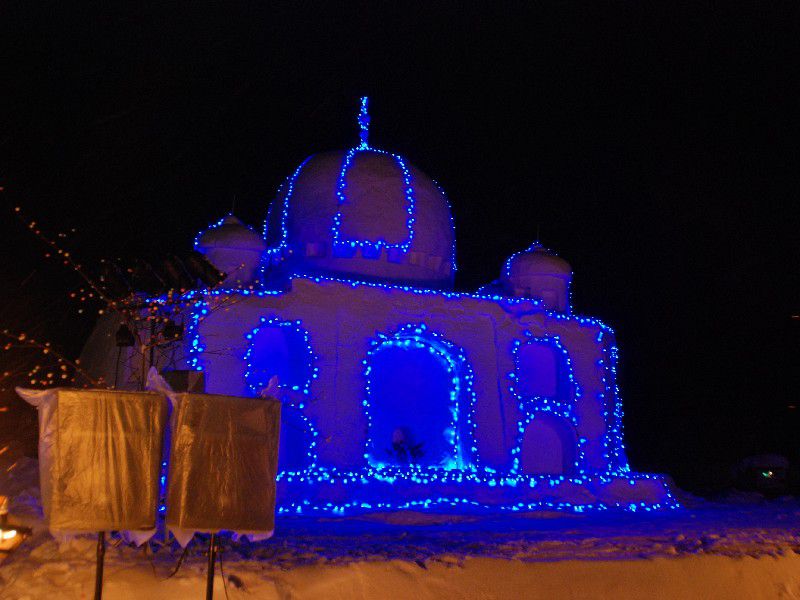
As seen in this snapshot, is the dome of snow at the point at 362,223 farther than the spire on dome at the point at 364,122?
No

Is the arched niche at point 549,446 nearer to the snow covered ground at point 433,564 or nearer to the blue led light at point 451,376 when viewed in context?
the blue led light at point 451,376

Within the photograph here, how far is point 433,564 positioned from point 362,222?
1312cm

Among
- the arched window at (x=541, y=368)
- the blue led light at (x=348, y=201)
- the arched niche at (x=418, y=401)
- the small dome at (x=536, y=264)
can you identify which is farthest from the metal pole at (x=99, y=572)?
the small dome at (x=536, y=264)

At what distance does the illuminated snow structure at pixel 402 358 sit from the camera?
17.6 m

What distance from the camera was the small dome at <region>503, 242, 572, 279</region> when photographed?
903 inches

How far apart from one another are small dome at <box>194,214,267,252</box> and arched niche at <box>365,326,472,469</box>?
4145 mm

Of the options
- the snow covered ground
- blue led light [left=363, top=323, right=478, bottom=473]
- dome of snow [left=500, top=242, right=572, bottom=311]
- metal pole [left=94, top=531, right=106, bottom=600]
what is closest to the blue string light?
blue led light [left=363, top=323, right=478, bottom=473]

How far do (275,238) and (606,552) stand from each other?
14363 millimetres

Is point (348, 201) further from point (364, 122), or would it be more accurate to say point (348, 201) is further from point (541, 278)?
point (541, 278)

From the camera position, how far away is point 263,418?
7.39m

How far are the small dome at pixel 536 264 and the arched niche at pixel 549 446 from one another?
172 inches

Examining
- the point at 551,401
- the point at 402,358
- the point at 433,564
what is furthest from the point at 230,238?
the point at 433,564

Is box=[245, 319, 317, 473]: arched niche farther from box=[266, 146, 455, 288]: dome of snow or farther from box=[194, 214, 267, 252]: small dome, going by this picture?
box=[266, 146, 455, 288]: dome of snow

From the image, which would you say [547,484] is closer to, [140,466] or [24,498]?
[24,498]
